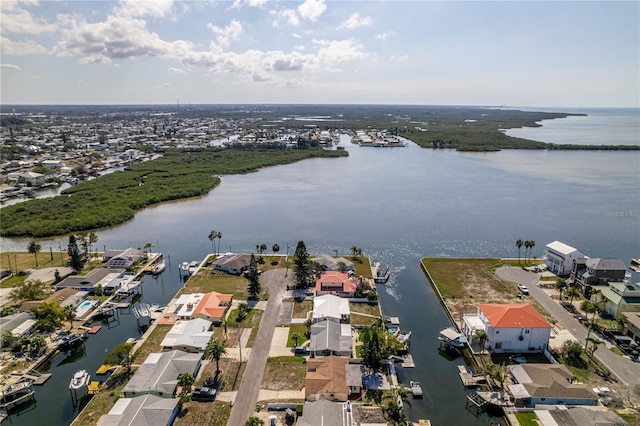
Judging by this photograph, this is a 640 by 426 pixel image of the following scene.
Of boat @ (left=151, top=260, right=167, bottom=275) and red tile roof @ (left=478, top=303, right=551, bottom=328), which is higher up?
red tile roof @ (left=478, top=303, right=551, bottom=328)

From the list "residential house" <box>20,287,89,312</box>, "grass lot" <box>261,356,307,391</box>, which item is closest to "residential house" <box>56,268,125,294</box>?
"residential house" <box>20,287,89,312</box>

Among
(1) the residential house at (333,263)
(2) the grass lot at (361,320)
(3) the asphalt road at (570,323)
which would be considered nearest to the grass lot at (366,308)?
(2) the grass lot at (361,320)

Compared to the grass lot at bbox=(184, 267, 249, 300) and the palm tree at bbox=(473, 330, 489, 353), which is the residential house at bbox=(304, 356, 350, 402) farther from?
the grass lot at bbox=(184, 267, 249, 300)

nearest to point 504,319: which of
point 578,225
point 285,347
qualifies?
point 285,347

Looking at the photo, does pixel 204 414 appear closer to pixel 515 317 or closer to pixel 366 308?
pixel 366 308

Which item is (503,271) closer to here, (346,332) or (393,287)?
(393,287)

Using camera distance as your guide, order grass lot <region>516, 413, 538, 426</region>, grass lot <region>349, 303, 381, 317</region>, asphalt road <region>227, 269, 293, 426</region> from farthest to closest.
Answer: grass lot <region>349, 303, 381, 317</region> < asphalt road <region>227, 269, 293, 426</region> < grass lot <region>516, 413, 538, 426</region>

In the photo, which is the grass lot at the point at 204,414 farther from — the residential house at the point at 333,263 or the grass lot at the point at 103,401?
the residential house at the point at 333,263
